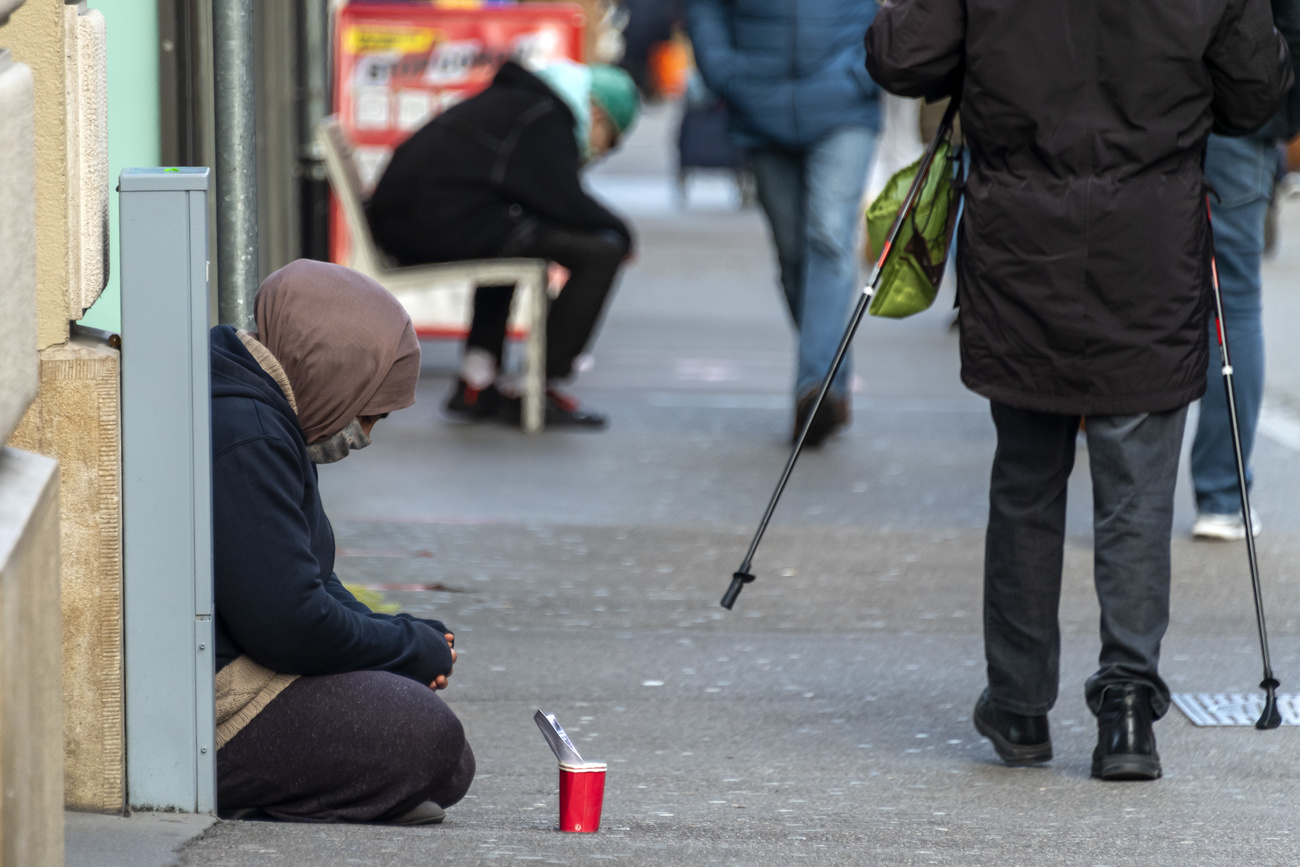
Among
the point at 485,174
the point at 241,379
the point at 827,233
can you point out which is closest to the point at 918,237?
the point at 241,379

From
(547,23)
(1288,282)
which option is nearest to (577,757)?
(547,23)

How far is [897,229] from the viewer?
3.77 m

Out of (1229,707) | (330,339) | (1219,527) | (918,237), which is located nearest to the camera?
(330,339)

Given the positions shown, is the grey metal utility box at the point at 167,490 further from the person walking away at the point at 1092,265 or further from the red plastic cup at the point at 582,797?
the person walking away at the point at 1092,265

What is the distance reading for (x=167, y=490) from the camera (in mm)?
2863

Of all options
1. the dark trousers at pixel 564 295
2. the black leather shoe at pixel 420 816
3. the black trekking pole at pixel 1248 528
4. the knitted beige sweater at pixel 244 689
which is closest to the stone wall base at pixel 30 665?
the knitted beige sweater at pixel 244 689

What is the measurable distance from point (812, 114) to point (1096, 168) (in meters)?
3.52

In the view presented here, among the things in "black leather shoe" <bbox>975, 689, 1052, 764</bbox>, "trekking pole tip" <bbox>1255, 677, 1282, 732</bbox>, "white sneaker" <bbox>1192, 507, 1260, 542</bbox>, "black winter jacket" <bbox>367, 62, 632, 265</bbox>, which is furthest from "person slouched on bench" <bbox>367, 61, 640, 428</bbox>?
"trekking pole tip" <bbox>1255, 677, 1282, 732</bbox>

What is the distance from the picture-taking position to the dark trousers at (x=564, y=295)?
7387 mm

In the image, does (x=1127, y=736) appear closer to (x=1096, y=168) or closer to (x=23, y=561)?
(x=1096, y=168)

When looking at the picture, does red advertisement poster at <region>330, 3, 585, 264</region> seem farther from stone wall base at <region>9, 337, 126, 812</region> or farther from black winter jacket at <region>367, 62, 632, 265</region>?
stone wall base at <region>9, 337, 126, 812</region>

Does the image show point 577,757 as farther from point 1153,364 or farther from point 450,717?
point 1153,364

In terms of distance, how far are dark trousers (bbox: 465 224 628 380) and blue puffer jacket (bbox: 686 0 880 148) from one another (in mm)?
769

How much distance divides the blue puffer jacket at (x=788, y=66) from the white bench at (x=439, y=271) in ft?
3.32
